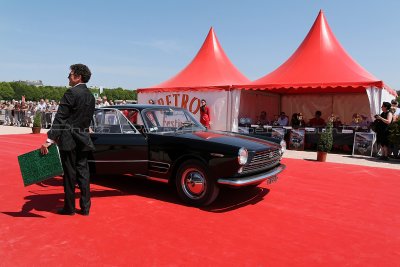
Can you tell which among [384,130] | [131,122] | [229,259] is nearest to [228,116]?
[384,130]

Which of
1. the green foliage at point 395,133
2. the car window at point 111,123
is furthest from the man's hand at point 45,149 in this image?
the green foliage at point 395,133

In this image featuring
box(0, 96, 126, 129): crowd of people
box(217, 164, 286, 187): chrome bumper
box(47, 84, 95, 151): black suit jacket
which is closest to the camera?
box(47, 84, 95, 151): black suit jacket

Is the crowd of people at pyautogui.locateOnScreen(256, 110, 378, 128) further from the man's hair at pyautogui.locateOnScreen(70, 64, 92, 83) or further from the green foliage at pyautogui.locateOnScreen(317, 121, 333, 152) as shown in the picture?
the man's hair at pyautogui.locateOnScreen(70, 64, 92, 83)

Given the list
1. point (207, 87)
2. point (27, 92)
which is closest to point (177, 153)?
point (207, 87)

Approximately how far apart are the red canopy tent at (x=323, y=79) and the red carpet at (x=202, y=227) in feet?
21.2

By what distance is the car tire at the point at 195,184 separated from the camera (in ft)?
14.6

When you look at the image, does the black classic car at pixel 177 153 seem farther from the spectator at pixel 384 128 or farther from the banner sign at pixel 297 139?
the banner sign at pixel 297 139

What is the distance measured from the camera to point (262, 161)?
4.72 m

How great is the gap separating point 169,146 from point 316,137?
27.2ft

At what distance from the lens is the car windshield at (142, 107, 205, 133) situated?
17.1ft

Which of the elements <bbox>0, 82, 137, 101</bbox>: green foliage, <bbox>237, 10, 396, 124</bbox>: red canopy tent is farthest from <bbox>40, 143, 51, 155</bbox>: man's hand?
<bbox>0, 82, 137, 101</bbox>: green foliage

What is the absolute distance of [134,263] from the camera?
2.87 meters

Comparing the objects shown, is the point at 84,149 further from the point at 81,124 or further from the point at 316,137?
the point at 316,137

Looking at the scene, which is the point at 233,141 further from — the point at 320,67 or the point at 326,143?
the point at 320,67
